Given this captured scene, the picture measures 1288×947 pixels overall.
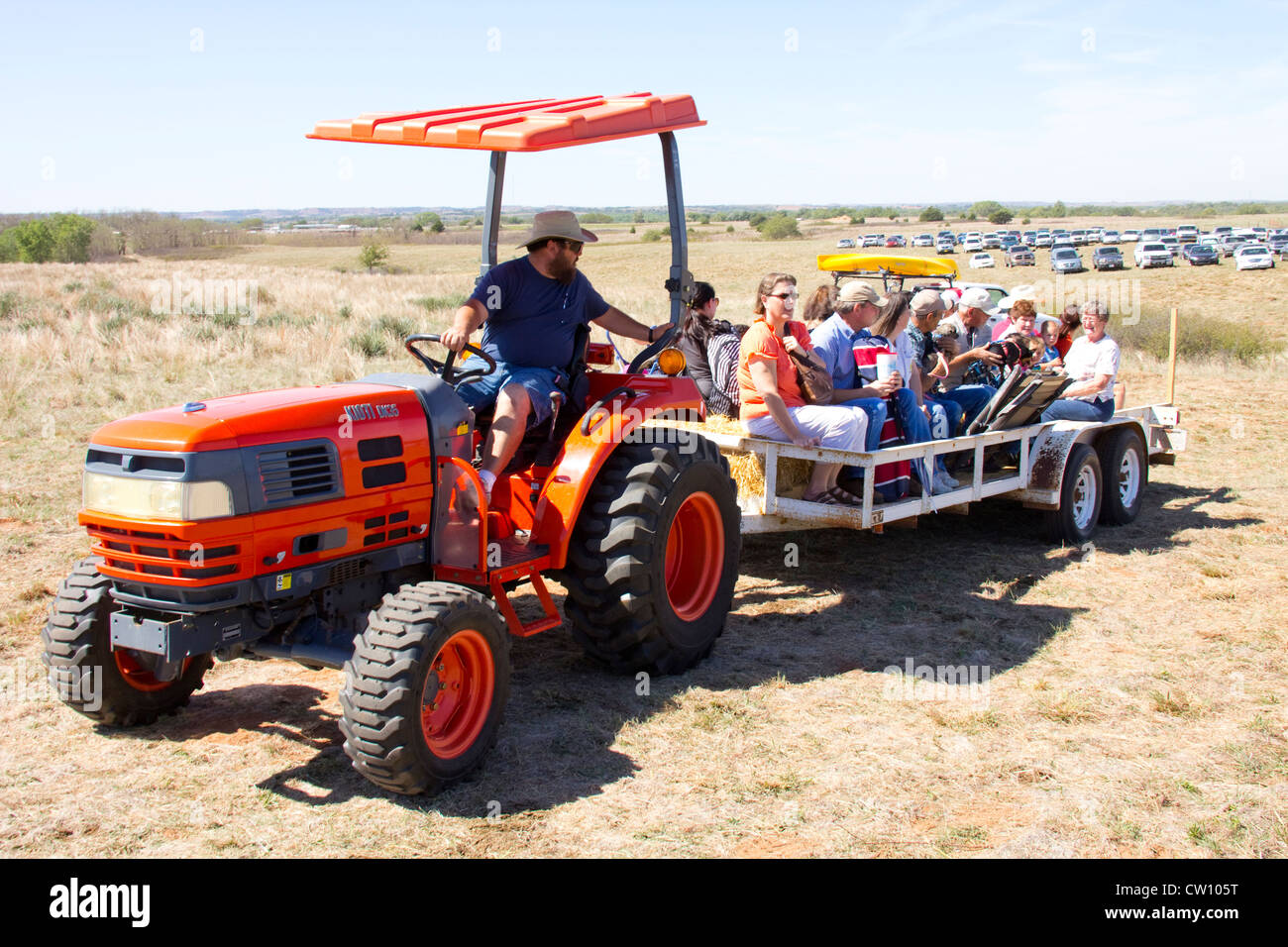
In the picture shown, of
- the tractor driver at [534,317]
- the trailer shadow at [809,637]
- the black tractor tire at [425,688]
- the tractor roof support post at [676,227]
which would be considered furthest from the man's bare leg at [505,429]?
the trailer shadow at [809,637]

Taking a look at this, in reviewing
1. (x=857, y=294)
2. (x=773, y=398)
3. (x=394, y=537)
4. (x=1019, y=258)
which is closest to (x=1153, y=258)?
(x=1019, y=258)

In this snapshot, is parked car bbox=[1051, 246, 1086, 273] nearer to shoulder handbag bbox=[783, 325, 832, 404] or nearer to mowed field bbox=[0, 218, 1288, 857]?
mowed field bbox=[0, 218, 1288, 857]

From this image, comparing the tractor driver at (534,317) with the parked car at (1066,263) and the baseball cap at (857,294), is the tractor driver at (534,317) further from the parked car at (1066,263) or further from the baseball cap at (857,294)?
the parked car at (1066,263)

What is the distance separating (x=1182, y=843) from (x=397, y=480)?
315cm

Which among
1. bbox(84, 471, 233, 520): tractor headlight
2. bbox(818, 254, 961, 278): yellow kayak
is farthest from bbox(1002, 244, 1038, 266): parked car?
bbox(84, 471, 233, 520): tractor headlight

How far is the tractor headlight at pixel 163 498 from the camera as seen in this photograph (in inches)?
141

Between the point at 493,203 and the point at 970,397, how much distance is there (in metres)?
4.08

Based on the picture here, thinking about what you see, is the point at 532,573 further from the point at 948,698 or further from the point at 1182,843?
the point at 1182,843

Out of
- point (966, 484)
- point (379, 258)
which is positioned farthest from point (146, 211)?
point (966, 484)

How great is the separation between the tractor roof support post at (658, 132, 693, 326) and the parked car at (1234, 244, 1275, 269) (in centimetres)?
4511

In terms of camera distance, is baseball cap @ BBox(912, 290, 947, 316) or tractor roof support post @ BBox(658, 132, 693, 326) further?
baseball cap @ BBox(912, 290, 947, 316)

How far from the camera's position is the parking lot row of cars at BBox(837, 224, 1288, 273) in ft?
154

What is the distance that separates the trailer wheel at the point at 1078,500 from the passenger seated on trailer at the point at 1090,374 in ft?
1.20

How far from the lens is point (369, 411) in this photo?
4121 millimetres
